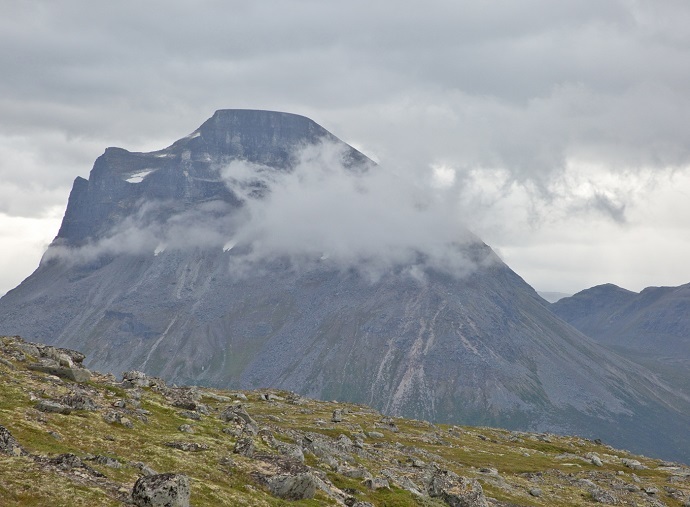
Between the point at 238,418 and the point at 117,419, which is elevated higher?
the point at 117,419

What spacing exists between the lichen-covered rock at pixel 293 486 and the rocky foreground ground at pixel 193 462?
9 cm

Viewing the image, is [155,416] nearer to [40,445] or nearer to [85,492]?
[40,445]

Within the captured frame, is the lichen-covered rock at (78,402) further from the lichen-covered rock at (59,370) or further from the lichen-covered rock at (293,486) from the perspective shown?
the lichen-covered rock at (293,486)

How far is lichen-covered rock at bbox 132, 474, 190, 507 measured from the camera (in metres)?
49.5

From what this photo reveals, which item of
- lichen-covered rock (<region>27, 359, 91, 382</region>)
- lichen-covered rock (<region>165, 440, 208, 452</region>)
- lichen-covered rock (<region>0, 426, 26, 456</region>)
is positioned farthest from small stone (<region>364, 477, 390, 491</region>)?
lichen-covered rock (<region>27, 359, 91, 382</region>)

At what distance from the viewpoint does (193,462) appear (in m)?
64.6

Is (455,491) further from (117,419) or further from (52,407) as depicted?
(52,407)

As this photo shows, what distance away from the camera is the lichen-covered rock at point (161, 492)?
163ft

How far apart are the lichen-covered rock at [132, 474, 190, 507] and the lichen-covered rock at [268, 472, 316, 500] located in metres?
12.5

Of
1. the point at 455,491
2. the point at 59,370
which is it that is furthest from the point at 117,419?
the point at 455,491

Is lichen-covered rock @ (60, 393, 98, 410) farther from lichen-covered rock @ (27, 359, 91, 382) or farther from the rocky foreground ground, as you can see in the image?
lichen-covered rock @ (27, 359, 91, 382)

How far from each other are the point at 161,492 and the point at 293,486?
1534cm

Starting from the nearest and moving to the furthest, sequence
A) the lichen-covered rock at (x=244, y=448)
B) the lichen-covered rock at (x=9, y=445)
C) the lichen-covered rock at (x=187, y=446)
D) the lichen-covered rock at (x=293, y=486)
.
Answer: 1. the lichen-covered rock at (x=9, y=445)
2. the lichen-covered rock at (x=293, y=486)
3. the lichen-covered rock at (x=187, y=446)
4. the lichen-covered rock at (x=244, y=448)

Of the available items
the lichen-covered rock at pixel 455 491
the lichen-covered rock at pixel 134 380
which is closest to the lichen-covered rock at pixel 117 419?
the lichen-covered rock at pixel 134 380
